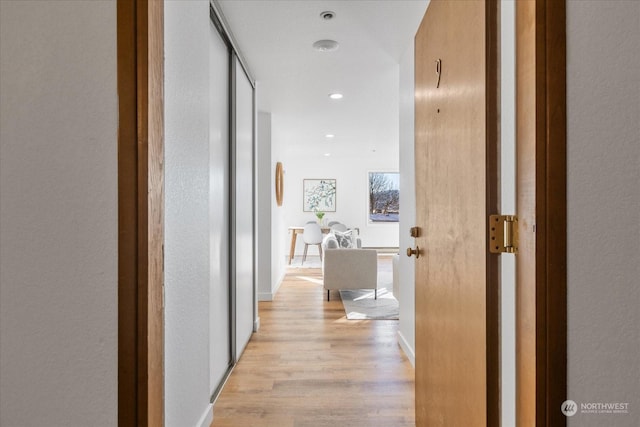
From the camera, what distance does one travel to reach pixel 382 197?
8969 mm

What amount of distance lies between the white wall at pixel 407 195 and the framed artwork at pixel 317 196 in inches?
234

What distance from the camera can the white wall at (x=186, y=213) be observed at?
3.95 ft

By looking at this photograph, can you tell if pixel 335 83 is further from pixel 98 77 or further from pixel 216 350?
pixel 98 77

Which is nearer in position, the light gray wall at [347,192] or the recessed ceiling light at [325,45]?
the recessed ceiling light at [325,45]

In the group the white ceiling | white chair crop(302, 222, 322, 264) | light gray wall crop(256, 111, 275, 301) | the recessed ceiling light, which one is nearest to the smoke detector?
the white ceiling

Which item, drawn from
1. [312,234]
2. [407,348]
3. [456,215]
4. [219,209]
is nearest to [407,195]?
[407,348]

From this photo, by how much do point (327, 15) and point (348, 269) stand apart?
114 inches

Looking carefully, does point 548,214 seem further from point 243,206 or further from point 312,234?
point 312,234

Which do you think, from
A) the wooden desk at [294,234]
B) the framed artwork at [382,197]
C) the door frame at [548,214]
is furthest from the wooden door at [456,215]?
the framed artwork at [382,197]

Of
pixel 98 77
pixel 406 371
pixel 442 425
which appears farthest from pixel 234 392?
pixel 98 77

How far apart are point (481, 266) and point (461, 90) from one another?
0.56 m

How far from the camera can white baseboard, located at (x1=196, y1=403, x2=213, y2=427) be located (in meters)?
1.64

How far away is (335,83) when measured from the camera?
348 centimetres
